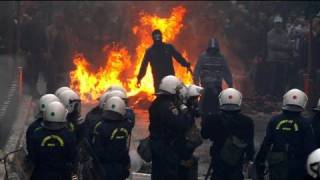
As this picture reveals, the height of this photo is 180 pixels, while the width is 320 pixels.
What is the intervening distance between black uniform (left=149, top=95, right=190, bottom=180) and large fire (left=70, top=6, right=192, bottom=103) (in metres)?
10.1

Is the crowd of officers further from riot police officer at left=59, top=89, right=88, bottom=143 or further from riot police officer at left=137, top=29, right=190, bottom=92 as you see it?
riot police officer at left=137, top=29, right=190, bottom=92

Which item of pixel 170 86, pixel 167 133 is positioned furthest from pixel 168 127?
pixel 170 86

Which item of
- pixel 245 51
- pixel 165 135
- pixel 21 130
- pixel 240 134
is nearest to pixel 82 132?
pixel 165 135

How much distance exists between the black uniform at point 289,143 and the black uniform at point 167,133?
103 cm

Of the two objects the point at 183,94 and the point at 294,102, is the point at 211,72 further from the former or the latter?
the point at 294,102

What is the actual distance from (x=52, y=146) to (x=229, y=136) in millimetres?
2037

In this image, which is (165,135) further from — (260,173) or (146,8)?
(146,8)

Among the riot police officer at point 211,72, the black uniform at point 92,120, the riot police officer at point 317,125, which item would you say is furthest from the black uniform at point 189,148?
the riot police officer at point 211,72

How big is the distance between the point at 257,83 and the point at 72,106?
1246cm

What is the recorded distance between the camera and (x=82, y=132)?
10180mm

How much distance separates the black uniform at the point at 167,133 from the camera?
978 cm

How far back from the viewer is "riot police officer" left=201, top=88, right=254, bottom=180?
9594 millimetres

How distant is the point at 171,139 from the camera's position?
32.4 ft

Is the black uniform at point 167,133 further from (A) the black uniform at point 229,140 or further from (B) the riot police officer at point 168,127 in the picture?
(A) the black uniform at point 229,140
